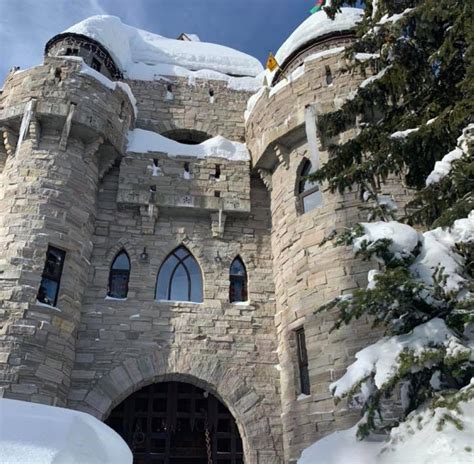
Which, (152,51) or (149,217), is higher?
(152,51)

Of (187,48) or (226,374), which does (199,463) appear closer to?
(226,374)

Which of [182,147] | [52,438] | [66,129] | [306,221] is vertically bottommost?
[52,438]

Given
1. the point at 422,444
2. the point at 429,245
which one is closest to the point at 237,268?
the point at 429,245

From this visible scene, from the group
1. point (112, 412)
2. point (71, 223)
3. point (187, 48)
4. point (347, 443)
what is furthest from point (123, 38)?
point (347, 443)

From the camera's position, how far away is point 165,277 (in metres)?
10.2

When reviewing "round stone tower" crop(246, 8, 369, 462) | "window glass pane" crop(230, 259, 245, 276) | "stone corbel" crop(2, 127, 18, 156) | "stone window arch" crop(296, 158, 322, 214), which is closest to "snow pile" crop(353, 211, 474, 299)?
"round stone tower" crop(246, 8, 369, 462)

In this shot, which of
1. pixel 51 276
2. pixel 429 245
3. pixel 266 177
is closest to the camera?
pixel 429 245

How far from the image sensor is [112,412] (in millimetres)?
9227

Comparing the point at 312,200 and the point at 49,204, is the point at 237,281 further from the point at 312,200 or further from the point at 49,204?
the point at 49,204

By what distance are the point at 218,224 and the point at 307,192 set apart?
2085 mm

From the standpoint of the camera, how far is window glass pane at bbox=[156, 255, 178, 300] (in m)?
10.0

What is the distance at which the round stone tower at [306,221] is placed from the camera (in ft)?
26.2

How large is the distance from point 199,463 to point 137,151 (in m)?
6.74

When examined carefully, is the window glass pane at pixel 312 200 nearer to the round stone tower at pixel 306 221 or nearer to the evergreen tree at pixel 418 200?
the round stone tower at pixel 306 221
